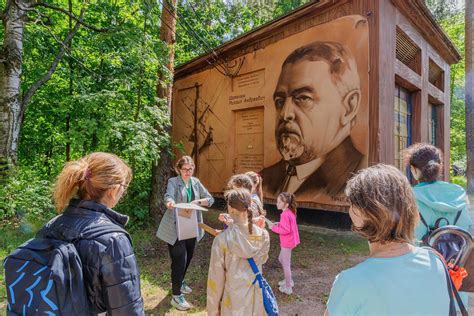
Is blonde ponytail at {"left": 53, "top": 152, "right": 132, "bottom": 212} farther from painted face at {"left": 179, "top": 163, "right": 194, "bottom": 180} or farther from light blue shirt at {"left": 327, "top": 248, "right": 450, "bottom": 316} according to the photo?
painted face at {"left": 179, "top": 163, "right": 194, "bottom": 180}

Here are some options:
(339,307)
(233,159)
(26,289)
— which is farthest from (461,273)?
(233,159)

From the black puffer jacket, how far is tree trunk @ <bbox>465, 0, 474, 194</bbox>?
52.0ft

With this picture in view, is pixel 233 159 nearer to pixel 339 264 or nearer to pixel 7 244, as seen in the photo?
pixel 339 264

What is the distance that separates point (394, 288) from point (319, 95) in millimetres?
6439

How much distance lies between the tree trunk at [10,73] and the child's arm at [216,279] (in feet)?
18.8

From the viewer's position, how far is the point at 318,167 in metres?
7.02

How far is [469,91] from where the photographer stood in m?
13.5

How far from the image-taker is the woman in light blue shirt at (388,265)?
106 centimetres

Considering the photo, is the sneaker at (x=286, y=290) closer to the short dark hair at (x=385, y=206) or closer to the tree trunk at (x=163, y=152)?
the short dark hair at (x=385, y=206)

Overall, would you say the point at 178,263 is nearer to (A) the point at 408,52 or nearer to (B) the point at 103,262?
(B) the point at 103,262

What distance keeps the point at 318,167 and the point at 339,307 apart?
6109mm

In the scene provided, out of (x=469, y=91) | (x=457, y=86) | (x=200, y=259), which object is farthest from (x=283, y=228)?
(x=457, y=86)

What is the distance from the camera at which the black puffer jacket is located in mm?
1472

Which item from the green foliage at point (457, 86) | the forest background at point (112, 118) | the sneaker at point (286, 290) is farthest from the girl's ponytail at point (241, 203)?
the green foliage at point (457, 86)
